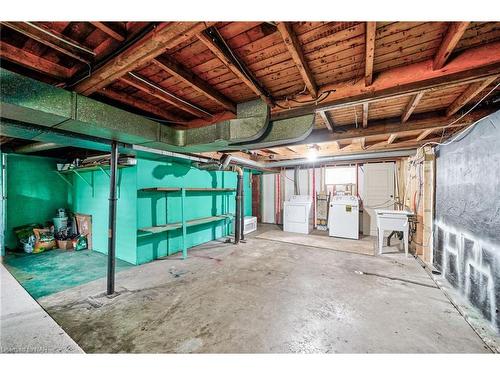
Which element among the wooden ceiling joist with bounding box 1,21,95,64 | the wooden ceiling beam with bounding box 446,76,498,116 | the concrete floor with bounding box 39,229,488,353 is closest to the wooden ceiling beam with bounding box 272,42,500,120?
the wooden ceiling beam with bounding box 446,76,498,116

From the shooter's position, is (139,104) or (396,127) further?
(396,127)

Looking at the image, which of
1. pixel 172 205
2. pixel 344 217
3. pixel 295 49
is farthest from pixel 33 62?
pixel 344 217

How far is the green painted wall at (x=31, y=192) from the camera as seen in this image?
15.1ft

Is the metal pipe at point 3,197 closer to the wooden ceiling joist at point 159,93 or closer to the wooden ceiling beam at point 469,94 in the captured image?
the wooden ceiling joist at point 159,93

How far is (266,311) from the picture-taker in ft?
7.63

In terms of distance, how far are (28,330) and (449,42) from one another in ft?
13.7

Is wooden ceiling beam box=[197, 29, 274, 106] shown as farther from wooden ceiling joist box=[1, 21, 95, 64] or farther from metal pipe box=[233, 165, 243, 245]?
metal pipe box=[233, 165, 243, 245]

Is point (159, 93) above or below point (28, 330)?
above

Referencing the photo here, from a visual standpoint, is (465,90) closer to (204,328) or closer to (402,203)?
(204,328)

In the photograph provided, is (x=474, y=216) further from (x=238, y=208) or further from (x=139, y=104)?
(x=139, y=104)

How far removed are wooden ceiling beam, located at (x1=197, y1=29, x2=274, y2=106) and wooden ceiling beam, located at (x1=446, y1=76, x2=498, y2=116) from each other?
194cm

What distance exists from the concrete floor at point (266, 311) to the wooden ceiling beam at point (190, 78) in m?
2.45

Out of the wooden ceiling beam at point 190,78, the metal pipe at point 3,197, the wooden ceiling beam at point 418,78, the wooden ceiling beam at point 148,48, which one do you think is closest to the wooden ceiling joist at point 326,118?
the wooden ceiling beam at point 418,78
